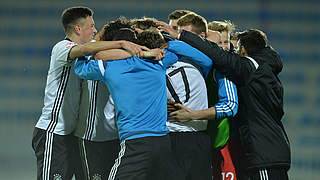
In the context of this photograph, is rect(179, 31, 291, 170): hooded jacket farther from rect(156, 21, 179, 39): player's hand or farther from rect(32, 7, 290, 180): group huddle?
rect(156, 21, 179, 39): player's hand

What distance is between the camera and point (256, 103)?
3.12 m

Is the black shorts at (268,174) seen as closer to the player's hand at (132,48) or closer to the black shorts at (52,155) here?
the player's hand at (132,48)

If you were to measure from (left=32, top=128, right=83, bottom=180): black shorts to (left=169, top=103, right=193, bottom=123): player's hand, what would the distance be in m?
0.81

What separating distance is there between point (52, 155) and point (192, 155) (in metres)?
0.92

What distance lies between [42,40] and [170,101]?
520cm

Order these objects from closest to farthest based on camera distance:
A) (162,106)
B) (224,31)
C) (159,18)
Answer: (162,106) → (224,31) → (159,18)

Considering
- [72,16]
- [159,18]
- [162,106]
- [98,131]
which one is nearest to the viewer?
[162,106]

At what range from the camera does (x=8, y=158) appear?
690 centimetres

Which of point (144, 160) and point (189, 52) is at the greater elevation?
point (189, 52)

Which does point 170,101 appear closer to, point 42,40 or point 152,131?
point 152,131

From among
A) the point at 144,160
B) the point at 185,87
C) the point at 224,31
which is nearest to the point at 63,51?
the point at 185,87

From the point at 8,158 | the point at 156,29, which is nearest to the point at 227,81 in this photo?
the point at 156,29

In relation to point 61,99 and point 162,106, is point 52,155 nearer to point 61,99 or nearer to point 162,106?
point 61,99

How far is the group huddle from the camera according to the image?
9.18ft
